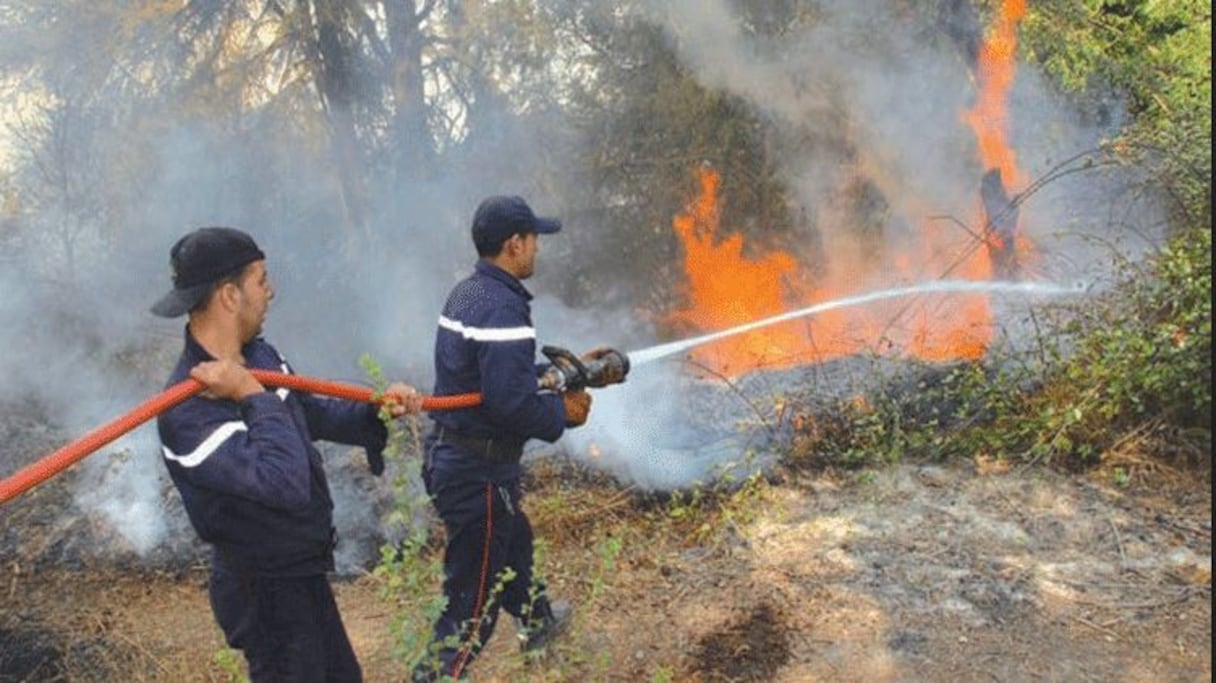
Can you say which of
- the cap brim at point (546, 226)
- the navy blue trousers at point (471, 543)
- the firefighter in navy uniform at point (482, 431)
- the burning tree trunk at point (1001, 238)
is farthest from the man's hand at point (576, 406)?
the burning tree trunk at point (1001, 238)

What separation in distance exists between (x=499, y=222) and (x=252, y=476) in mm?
1473

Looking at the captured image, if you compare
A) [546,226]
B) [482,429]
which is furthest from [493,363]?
[546,226]

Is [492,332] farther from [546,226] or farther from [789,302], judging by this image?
[789,302]

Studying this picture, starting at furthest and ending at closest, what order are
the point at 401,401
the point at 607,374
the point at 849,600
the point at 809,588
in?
1. the point at 809,588
2. the point at 849,600
3. the point at 607,374
4. the point at 401,401

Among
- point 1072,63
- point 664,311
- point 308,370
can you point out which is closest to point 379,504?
point 308,370

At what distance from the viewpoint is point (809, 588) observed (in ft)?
14.7

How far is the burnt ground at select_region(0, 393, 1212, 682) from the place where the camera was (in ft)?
12.7

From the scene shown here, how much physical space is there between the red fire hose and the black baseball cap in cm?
23

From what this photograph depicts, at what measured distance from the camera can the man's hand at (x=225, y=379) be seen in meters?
2.49

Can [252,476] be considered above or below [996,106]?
below

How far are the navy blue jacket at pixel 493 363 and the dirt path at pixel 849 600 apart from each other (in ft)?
2.48

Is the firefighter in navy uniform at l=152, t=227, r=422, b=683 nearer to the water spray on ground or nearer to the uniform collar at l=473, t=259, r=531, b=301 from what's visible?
the uniform collar at l=473, t=259, r=531, b=301

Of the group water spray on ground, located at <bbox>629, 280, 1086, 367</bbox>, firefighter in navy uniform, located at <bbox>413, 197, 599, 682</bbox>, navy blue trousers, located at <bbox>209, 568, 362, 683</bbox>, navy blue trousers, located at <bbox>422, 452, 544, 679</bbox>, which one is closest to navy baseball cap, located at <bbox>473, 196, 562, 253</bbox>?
firefighter in navy uniform, located at <bbox>413, 197, 599, 682</bbox>

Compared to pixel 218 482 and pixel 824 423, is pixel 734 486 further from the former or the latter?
pixel 218 482
